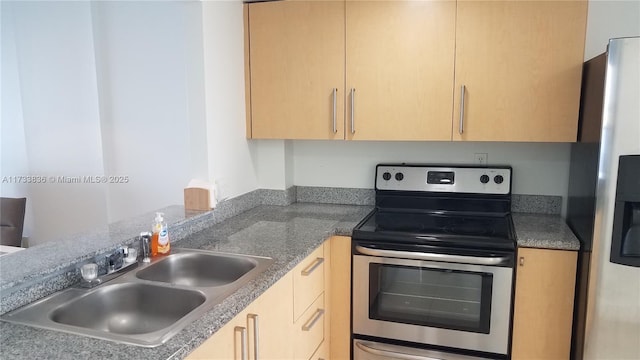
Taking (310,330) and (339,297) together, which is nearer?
(310,330)

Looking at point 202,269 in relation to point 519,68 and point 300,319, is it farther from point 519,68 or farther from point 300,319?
point 519,68

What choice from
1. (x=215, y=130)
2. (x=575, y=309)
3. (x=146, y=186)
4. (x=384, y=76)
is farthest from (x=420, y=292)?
(x=146, y=186)

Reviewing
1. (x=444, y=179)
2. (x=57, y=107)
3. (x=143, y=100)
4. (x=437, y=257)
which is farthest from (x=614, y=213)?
(x=57, y=107)

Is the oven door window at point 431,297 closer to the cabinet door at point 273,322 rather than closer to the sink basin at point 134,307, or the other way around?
the cabinet door at point 273,322

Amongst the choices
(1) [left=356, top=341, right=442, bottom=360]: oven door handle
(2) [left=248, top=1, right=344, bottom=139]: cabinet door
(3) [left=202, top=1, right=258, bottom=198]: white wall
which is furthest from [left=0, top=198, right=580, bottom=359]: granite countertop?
(1) [left=356, top=341, right=442, bottom=360]: oven door handle

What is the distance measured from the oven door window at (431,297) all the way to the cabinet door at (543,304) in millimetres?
146

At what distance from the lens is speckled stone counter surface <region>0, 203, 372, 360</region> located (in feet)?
3.34

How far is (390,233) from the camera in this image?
2.09m

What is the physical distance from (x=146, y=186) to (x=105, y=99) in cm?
61

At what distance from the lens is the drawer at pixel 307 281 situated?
180 cm

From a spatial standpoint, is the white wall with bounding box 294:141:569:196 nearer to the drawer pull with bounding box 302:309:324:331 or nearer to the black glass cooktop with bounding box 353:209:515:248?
the black glass cooktop with bounding box 353:209:515:248

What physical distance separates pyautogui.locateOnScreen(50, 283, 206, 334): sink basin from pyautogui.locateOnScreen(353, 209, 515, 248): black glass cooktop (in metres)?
0.95

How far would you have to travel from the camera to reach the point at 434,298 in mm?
2092

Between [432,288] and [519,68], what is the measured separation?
3.62 ft
